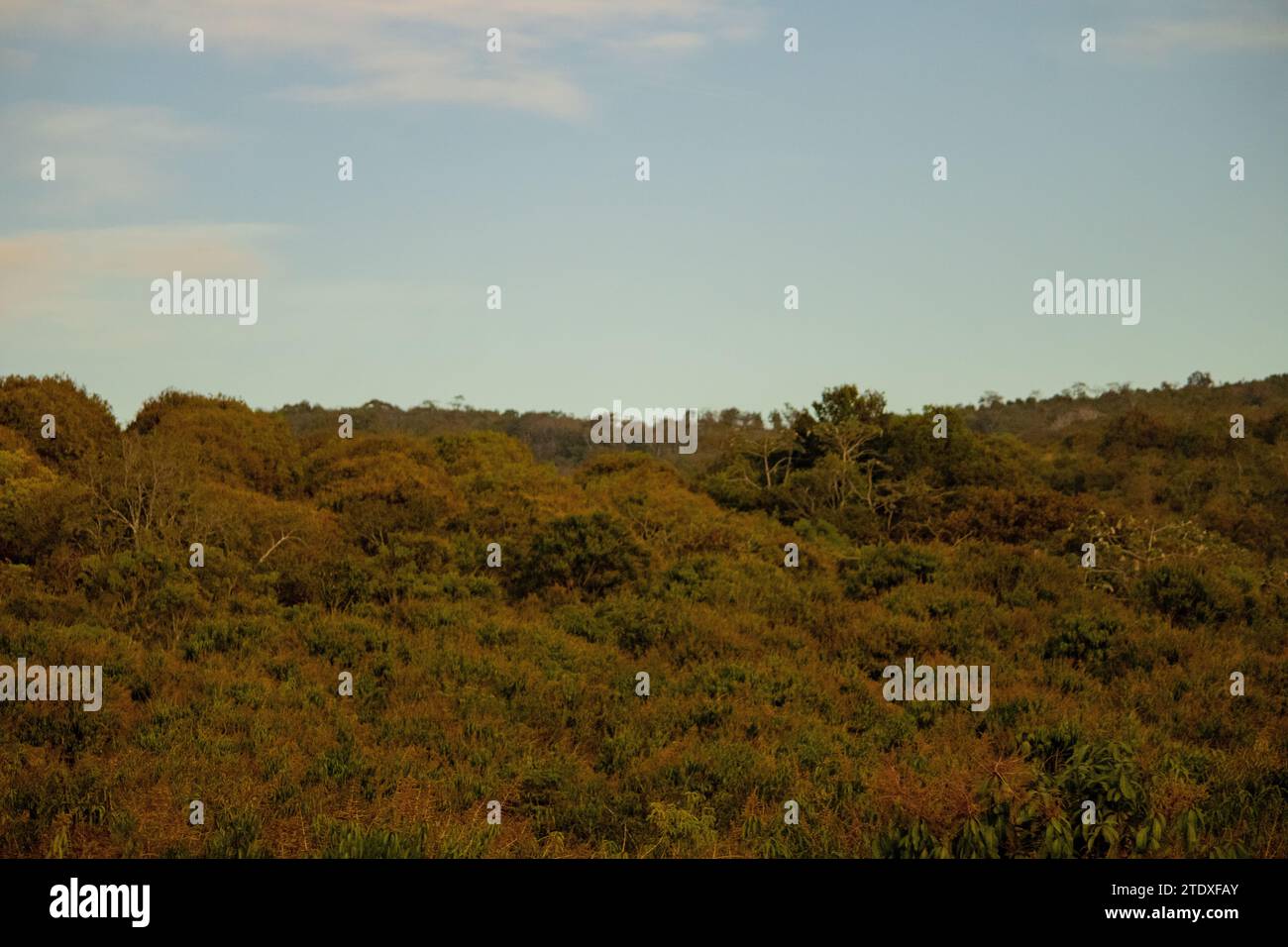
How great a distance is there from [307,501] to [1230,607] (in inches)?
857

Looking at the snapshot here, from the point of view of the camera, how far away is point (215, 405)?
36719 mm

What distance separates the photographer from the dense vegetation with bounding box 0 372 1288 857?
9.94 metres

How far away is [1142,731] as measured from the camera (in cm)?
1443

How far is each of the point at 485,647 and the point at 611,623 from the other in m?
2.64

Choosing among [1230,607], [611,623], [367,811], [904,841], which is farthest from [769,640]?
[904,841]

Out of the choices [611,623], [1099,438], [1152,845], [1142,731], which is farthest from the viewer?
[1099,438]

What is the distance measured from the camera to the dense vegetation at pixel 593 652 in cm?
994

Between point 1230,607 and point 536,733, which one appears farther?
point 1230,607

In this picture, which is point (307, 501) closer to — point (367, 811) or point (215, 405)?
point (215, 405)

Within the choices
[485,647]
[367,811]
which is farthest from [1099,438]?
[367,811]

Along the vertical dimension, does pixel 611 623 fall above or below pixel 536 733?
above

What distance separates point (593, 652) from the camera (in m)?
19.2

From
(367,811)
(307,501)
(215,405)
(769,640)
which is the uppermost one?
(215,405)

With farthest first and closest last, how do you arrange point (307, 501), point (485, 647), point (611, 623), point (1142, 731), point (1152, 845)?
point (307, 501)
point (611, 623)
point (485, 647)
point (1142, 731)
point (1152, 845)
